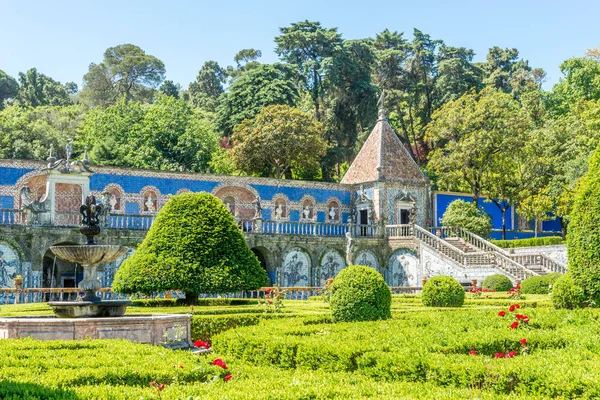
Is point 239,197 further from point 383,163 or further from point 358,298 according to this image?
point 358,298

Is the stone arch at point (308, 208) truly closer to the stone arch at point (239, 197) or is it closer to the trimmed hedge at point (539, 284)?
the stone arch at point (239, 197)

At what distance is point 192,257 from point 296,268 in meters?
16.2

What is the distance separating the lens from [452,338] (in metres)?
10.4

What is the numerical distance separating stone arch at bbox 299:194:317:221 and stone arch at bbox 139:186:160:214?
25.9 feet

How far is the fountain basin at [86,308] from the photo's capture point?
1418 cm

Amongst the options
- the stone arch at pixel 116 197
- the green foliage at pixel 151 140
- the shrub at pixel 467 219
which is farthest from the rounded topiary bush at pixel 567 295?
the green foliage at pixel 151 140

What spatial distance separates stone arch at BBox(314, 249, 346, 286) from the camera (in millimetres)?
35859

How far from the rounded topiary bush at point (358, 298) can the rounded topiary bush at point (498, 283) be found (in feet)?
49.5

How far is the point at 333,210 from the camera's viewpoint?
39.8 m

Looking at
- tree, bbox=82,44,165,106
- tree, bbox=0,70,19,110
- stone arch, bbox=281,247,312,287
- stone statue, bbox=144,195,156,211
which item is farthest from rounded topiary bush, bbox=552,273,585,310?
tree, bbox=0,70,19,110

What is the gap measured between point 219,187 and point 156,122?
1195 cm

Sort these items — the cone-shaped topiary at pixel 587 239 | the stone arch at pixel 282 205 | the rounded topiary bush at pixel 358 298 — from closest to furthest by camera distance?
the rounded topiary bush at pixel 358 298, the cone-shaped topiary at pixel 587 239, the stone arch at pixel 282 205

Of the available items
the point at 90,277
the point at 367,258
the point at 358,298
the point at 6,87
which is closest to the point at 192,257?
the point at 90,277

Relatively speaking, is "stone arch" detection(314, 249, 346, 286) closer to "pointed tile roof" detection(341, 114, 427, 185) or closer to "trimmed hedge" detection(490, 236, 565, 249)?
"pointed tile roof" detection(341, 114, 427, 185)
